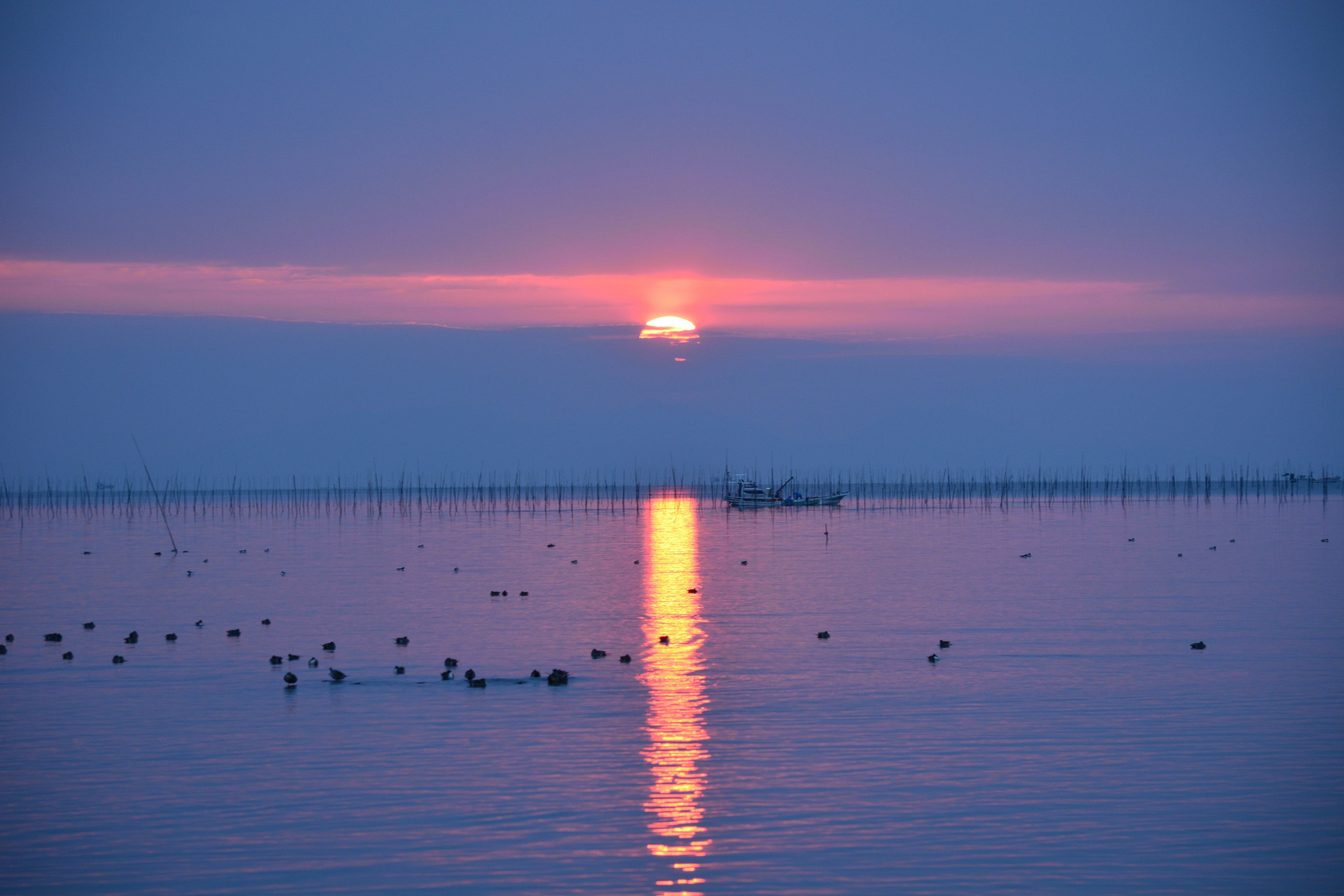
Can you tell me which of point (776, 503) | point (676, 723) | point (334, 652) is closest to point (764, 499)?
point (776, 503)

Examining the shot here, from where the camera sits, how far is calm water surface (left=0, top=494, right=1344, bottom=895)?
8641 mm

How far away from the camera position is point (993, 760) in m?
11.3

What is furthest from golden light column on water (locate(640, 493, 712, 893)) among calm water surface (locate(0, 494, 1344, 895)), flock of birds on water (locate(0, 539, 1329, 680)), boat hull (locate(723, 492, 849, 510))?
boat hull (locate(723, 492, 849, 510))

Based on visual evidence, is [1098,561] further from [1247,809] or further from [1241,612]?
[1247,809]

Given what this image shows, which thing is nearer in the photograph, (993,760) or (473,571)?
(993,760)

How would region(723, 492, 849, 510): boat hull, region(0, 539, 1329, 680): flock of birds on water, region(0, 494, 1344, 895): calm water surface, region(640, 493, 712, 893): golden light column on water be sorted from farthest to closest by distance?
region(723, 492, 849, 510): boat hull, region(0, 539, 1329, 680): flock of birds on water, region(640, 493, 712, 893): golden light column on water, region(0, 494, 1344, 895): calm water surface

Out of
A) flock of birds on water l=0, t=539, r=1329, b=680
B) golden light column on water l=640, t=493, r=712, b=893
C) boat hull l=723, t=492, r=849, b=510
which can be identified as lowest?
golden light column on water l=640, t=493, r=712, b=893

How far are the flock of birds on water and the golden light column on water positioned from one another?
69 centimetres

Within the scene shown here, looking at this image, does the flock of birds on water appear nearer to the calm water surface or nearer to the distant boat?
the calm water surface

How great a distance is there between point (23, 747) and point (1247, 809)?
39.8 feet

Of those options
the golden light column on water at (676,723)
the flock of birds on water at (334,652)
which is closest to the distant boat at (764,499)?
the golden light column on water at (676,723)

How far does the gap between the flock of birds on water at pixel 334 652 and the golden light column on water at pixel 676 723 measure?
2.25ft

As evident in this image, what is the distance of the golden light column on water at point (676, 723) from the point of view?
29.7 ft

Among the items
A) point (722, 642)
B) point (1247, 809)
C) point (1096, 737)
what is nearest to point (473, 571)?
point (722, 642)
